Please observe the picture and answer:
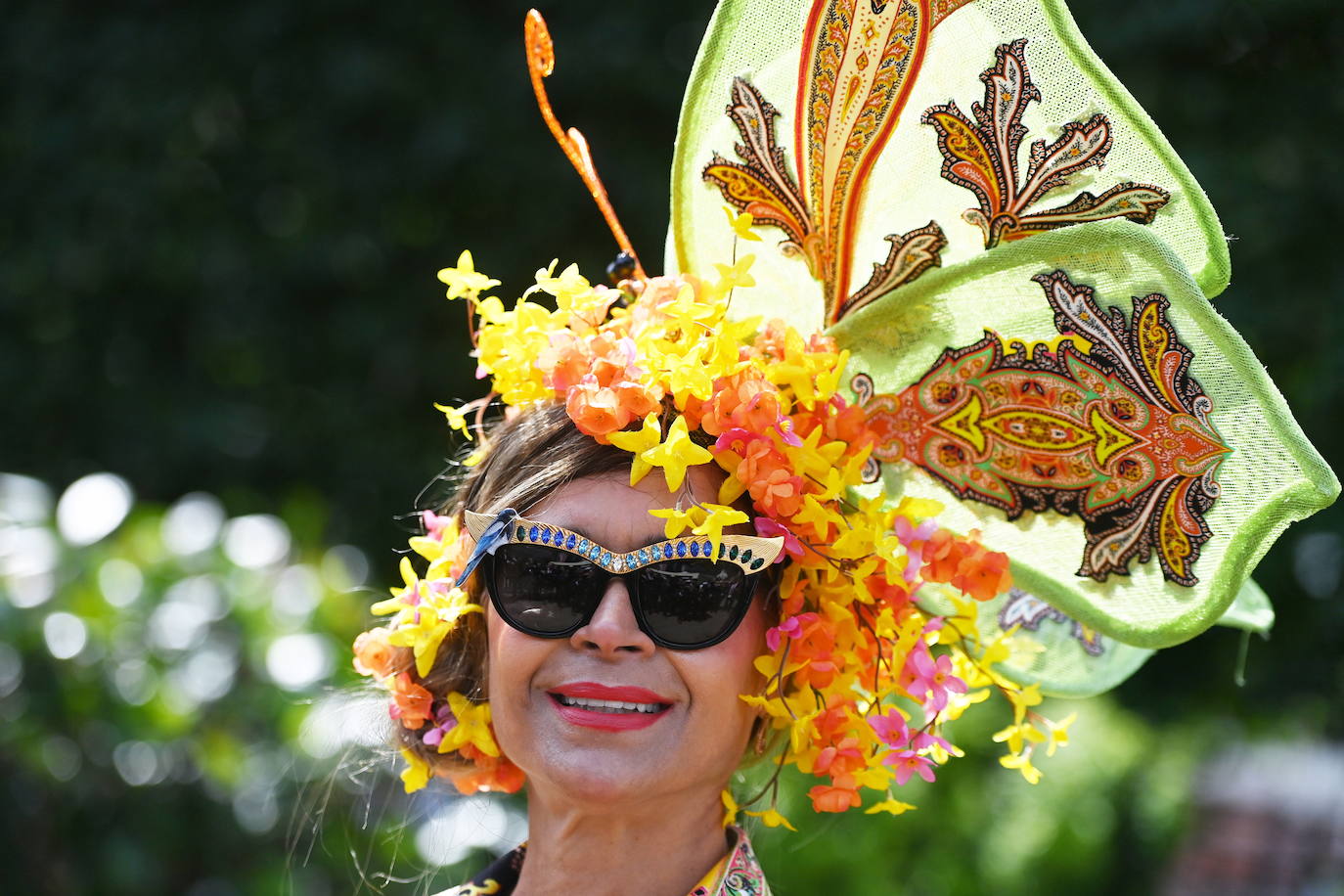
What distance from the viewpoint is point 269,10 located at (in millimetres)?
5820

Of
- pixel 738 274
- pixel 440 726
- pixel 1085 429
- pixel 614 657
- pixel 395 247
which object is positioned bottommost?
pixel 440 726

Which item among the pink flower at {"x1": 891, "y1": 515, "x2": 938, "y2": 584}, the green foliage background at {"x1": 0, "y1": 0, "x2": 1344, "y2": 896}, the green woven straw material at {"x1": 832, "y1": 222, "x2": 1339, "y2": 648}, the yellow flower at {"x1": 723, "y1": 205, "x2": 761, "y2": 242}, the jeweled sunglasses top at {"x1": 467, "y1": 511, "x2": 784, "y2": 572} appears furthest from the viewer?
the green foliage background at {"x1": 0, "y1": 0, "x2": 1344, "y2": 896}

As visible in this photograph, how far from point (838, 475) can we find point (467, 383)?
4.16 m

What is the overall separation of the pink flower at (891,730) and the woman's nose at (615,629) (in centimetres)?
38

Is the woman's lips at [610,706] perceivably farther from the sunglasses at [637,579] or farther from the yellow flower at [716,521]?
the yellow flower at [716,521]

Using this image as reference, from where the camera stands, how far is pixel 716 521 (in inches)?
72.4

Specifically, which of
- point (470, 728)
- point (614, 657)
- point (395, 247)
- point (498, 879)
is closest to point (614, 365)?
point (614, 657)

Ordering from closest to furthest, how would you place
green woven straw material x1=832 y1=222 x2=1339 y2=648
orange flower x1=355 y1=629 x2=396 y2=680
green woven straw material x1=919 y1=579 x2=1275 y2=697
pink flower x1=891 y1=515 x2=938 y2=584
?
1. green woven straw material x1=832 y1=222 x2=1339 y2=648
2. pink flower x1=891 y1=515 x2=938 y2=584
3. orange flower x1=355 y1=629 x2=396 y2=680
4. green woven straw material x1=919 y1=579 x2=1275 y2=697

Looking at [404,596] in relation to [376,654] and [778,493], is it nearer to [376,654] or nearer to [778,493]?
[376,654]

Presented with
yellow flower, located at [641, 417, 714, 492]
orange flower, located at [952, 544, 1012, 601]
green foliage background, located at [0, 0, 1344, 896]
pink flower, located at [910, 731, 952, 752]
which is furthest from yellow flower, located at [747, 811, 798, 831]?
green foliage background, located at [0, 0, 1344, 896]

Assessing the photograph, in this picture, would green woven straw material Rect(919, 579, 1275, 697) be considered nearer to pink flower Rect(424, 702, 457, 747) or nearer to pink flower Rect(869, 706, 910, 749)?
pink flower Rect(869, 706, 910, 749)

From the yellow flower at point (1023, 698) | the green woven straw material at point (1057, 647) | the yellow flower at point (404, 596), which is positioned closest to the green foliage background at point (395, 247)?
the green woven straw material at point (1057, 647)

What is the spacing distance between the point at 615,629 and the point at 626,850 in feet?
1.16

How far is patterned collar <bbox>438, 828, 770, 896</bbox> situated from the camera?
199 centimetres
